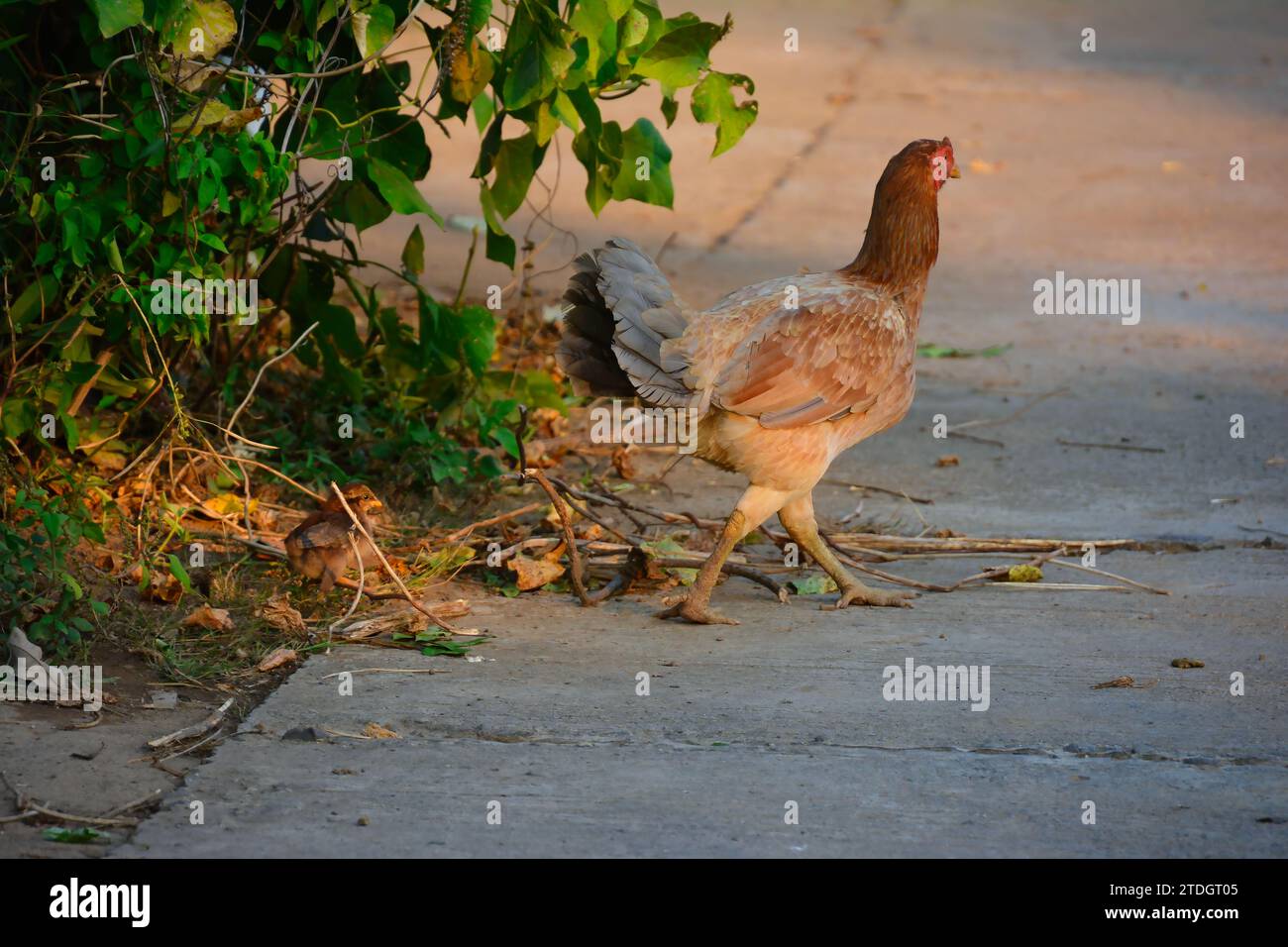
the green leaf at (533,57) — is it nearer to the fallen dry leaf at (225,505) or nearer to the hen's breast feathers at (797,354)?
the hen's breast feathers at (797,354)

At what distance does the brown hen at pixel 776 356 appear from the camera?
4.97 meters

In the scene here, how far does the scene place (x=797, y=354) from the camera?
5086 mm

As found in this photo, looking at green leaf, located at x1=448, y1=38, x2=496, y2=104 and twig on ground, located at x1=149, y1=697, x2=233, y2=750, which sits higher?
green leaf, located at x1=448, y1=38, x2=496, y2=104

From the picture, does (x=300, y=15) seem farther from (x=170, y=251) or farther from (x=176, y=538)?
(x=176, y=538)

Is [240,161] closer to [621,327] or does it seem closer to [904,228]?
[621,327]

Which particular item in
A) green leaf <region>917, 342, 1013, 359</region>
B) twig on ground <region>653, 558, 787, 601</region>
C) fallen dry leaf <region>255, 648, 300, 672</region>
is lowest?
fallen dry leaf <region>255, 648, 300, 672</region>

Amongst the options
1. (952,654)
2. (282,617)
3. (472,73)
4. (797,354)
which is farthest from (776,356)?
(282,617)

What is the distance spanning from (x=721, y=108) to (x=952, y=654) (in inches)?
86.9

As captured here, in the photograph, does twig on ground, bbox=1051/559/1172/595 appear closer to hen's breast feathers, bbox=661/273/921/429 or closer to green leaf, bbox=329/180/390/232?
hen's breast feathers, bbox=661/273/921/429

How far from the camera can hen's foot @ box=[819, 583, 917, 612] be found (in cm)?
539

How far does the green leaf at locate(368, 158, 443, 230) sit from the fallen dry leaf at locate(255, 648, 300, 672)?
5.13ft

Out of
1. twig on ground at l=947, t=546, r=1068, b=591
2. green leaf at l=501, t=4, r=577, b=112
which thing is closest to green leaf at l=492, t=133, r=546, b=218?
green leaf at l=501, t=4, r=577, b=112

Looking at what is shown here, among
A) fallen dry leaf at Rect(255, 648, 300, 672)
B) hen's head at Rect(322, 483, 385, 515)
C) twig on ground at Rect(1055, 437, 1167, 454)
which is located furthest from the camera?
twig on ground at Rect(1055, 437, 1167, 454)
